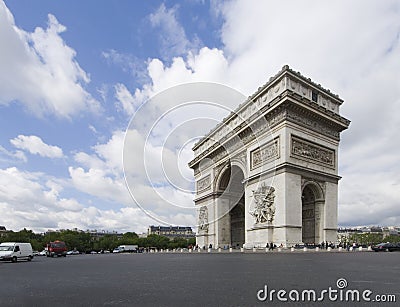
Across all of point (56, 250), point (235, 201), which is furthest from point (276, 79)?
point (56, 250)

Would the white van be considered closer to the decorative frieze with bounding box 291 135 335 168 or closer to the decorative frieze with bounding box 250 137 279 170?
the decorative frieze with bounding box 250 137 279 170

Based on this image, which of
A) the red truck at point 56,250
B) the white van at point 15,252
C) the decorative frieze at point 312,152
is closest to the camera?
the white van at point 15,252

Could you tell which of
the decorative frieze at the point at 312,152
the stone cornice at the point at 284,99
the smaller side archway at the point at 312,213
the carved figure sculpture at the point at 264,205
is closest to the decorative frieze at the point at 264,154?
the decorative frieze at the point at 312,152

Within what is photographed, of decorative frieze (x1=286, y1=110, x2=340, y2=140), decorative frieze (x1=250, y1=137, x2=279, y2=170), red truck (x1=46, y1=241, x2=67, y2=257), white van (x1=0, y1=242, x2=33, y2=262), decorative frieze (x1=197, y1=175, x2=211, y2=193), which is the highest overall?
decorative frieze (x1=286, y1=110, x2=340, y2=140)

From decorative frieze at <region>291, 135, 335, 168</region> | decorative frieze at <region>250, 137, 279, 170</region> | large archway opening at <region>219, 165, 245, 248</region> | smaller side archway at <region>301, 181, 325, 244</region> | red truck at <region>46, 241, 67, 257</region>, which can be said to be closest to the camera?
decorative frieze at <region>291, 135, 335, 168</region>

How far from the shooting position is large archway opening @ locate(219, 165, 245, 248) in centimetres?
3812

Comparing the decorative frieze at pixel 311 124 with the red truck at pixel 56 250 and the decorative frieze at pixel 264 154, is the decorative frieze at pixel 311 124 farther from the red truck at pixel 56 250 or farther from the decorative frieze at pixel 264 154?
the red truck at pixel 56 250

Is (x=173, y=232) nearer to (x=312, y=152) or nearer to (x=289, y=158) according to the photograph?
(x=312, y=152)

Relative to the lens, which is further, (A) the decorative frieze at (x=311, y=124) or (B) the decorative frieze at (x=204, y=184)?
(B) the decorative frieze at (x=204, y=184)

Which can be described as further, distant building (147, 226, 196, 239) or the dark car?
distant building (147, 226, 196, 239)

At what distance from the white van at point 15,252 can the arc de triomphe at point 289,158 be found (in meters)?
16.3

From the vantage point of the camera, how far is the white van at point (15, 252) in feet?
70.6

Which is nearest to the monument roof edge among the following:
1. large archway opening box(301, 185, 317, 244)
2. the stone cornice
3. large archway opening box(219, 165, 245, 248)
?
the stone cornice

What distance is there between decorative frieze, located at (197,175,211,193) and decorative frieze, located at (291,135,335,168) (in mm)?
14847
